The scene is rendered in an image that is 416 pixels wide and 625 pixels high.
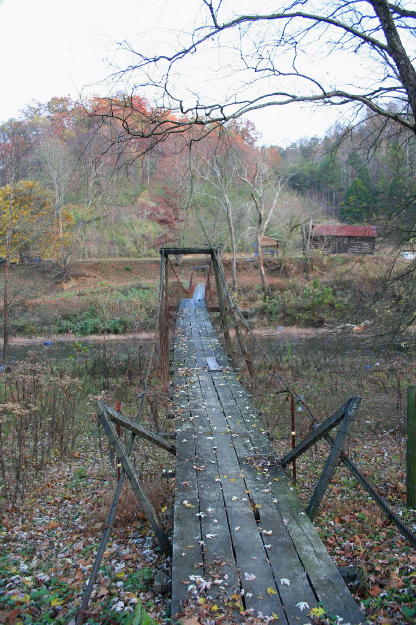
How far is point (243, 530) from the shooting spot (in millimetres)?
3174

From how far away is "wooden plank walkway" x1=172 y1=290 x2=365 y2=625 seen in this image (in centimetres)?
255

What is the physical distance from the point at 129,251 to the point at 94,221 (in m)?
2.73

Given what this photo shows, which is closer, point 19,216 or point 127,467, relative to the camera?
point 127,467

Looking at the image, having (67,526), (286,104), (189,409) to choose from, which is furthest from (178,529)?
(286,104)

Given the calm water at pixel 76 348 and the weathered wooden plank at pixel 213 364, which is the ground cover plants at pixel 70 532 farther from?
the calm water at pixel 76 348

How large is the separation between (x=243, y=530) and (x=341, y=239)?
28.5m

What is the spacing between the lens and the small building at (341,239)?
2825 centimetres

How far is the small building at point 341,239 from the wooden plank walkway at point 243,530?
23.9 m

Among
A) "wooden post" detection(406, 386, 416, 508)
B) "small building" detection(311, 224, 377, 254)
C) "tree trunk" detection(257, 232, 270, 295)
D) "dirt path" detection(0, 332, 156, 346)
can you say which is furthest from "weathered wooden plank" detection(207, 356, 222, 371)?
"small building" detection(311, 224, 377, 254)

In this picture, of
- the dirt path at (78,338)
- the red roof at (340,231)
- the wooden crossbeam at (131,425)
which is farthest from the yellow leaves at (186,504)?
the red roof at (340,231)

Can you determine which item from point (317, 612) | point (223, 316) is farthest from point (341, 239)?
point (317, 612)

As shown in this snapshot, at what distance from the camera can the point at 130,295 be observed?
24203 millimetres

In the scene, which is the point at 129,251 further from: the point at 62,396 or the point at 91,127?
the point at 91,127

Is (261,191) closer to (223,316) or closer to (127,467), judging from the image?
(223,316)
